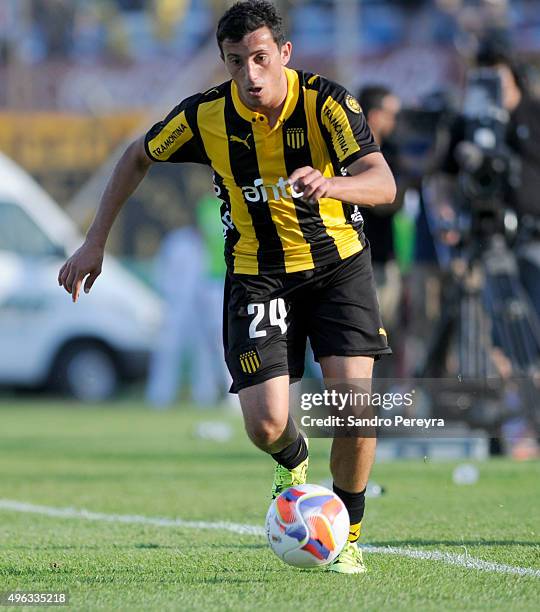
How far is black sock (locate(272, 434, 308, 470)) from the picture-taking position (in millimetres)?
5797

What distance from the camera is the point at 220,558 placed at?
19.1ft

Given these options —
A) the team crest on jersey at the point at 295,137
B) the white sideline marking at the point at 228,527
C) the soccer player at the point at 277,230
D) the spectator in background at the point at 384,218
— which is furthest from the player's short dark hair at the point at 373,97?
the team crest on jersey at the point at 295,137

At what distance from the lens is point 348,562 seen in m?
5.38

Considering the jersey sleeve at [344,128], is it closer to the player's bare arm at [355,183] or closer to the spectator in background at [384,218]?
the player's bare arm at [355,183]

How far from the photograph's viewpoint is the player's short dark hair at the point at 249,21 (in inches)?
212

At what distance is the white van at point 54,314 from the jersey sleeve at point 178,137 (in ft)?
39.7

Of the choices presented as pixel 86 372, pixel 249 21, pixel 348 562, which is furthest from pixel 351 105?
pixel 86 372

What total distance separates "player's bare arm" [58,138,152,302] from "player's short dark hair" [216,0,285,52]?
653 mm

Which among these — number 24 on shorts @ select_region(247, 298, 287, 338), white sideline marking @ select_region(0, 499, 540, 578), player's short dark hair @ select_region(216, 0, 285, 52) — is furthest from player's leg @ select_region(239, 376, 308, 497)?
player's short dark hair @ select_region(216, 0, 285, 52)

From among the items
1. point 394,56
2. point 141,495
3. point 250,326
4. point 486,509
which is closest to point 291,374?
point 250,326

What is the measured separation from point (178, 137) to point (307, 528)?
1.68 meters

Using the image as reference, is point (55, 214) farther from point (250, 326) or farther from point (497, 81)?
point (250, 326)

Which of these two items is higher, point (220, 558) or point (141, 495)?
point (220, 558)

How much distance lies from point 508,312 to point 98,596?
578 centimetres
